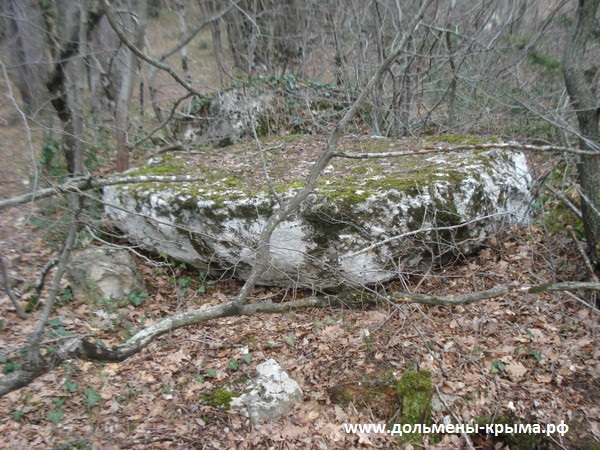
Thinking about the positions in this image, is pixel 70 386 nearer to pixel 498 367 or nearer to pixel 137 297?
pixel 137 297

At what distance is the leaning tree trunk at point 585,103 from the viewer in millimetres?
3762

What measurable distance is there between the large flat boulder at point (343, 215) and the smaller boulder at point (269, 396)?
0.97 meters

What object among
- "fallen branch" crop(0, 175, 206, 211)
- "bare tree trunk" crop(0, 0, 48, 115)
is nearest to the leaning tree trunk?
"fallen branch" crop(0, 175, 206, 211)

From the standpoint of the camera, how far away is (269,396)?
3.28 metres

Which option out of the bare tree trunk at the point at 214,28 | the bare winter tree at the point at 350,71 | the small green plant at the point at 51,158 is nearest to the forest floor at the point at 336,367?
the bare winter tree at the point at 350,71

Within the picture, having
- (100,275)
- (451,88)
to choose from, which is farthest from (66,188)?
(451,88)

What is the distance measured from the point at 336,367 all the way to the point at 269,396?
673mm

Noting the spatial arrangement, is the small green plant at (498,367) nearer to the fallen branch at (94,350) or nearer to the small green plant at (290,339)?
the small green plant at (290,339)

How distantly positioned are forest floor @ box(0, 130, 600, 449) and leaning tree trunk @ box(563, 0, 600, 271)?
0.55 metres

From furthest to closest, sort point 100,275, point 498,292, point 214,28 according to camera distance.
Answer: point 214,28 → point 100,275 → point 498,292

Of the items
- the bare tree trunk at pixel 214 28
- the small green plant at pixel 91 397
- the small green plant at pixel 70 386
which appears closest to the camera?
the small green plant at pixel 91 397

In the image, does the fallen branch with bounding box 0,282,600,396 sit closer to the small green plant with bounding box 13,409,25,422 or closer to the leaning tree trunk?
the small green plant with bounding box 13,409,25,422

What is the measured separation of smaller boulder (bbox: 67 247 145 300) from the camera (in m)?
4.30

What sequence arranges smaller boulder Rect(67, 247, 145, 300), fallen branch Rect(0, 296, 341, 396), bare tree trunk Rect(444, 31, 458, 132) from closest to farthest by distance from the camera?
fallen branch Rect(0, 296, 341, 396) → smaller boulder Rect(67, 247, 145, 300) → bare tree trunk Rect(444, 31, 458, 132)
